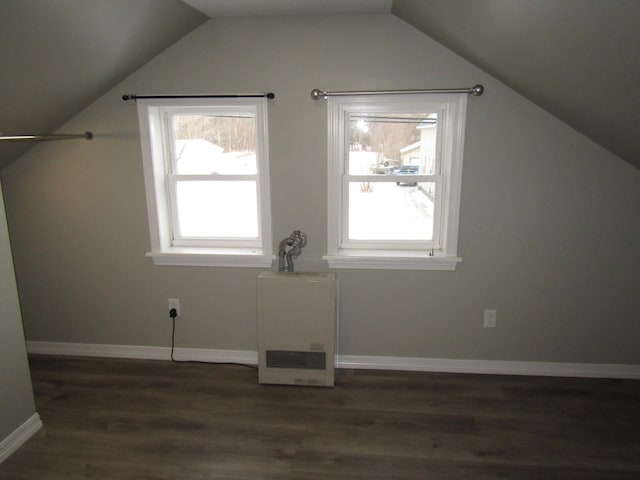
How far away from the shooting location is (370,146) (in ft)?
7.93

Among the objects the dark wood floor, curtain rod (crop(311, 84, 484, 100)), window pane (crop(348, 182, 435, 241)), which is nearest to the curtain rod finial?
curtain rod (crop(311, 84, 484, 100))

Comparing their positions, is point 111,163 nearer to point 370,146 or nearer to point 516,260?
point 370,146

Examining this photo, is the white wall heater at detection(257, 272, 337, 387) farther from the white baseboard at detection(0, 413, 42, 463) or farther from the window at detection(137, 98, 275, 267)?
the white baseboard at detection(0, 413, 42, 463)

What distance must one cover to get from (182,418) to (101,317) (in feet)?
3.62

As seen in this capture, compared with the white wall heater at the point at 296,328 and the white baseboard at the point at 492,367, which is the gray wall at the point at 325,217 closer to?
the white baseboard at the point at 492,367

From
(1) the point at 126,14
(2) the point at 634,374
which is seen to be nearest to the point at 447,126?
(1) the point at 126,14

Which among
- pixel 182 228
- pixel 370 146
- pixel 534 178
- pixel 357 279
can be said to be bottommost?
pixel 357 279

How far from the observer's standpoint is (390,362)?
257 cm

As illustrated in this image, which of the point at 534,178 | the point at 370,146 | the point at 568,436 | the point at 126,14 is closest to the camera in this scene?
the point at 126,14

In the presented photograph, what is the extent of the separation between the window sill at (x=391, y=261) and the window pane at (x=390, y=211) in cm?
15

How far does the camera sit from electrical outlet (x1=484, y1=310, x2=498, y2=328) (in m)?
2.45

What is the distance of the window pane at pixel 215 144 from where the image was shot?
248 cm

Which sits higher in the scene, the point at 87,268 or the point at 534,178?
the point at 534,178

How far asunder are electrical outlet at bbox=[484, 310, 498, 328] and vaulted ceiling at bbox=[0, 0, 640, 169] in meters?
1.15
